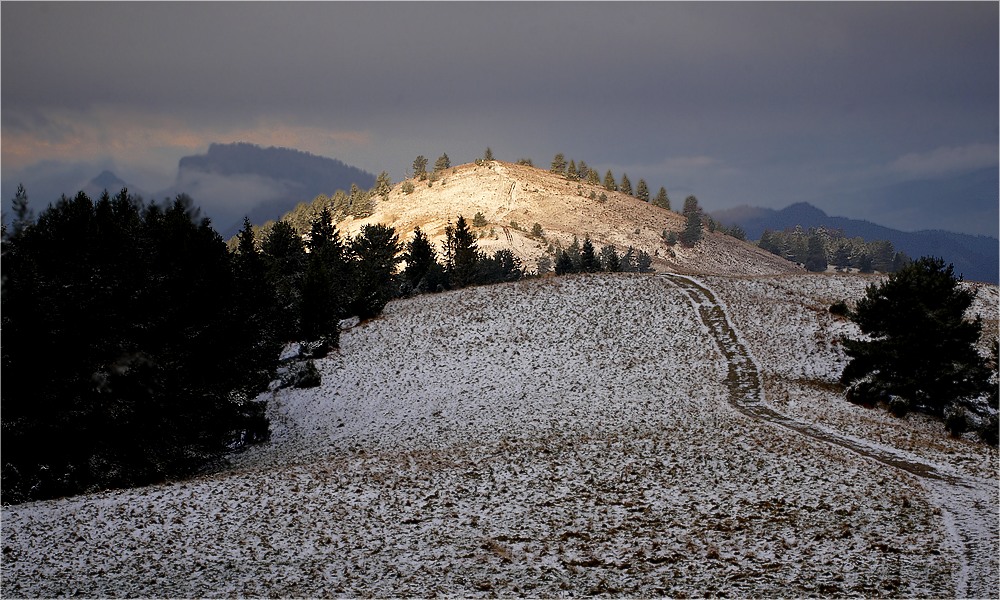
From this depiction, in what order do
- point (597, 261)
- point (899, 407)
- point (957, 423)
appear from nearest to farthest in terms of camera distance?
point (957, 423) < point (899, 407) < point (597, 261)

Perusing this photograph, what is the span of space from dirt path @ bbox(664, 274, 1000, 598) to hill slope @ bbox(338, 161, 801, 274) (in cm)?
9535

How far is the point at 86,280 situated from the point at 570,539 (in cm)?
1935

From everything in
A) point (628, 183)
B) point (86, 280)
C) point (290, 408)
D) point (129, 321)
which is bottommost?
point (290, 408)

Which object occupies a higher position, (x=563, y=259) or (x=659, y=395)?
(x=563, y=259)

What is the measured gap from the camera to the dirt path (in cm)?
1115

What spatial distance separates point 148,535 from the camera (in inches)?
551

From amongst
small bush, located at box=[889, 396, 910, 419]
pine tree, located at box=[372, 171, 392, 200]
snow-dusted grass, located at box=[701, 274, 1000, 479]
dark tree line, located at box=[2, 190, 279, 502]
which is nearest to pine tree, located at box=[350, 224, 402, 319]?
dark tree line, located at box=[2, 190, 279, 502]

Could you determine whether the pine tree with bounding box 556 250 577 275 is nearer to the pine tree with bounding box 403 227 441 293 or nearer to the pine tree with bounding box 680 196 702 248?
the pine tree with bounding box 403 227 441 293

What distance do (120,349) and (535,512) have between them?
653 inches

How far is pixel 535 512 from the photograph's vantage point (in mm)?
14734

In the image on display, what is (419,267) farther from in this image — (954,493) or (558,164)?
(558,164)

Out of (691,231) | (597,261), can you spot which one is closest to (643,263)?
(691,231)

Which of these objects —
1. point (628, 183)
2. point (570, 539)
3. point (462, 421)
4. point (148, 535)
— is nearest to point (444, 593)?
point (570, 539)

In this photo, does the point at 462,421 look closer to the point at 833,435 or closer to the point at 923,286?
the point at 833,435
